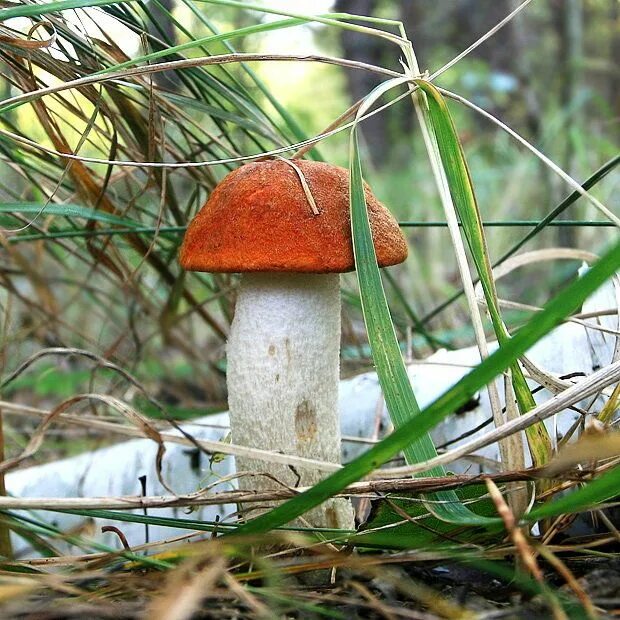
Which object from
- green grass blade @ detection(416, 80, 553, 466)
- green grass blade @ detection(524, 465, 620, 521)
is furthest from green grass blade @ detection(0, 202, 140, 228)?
green grass blade @ detection(524, 465, 620, 521)

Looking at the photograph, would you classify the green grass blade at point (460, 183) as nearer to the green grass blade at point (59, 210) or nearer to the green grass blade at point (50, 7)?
the green grass blade at point (50, 7)

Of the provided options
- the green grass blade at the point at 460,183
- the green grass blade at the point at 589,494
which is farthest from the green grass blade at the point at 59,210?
the green grass blade at the point at 589,494

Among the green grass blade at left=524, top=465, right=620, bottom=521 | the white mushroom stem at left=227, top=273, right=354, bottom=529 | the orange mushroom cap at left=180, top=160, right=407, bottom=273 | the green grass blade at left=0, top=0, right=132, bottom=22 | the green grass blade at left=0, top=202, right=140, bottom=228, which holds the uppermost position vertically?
the green grass blade at left=0, top=0, right=132, bottom=22

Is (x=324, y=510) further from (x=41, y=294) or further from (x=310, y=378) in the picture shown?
(x=41, y=294)

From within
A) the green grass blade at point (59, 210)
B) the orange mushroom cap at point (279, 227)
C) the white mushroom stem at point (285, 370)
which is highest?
the green grass blade at point (59, 210)

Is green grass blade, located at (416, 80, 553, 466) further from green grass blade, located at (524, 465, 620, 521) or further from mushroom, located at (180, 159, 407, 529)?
green grass blade, located at (524, 465, 620, 521)

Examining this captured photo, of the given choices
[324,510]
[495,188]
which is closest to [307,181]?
[324,510]

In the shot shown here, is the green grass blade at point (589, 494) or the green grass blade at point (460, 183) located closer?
the green grass blade at point (589, 494)

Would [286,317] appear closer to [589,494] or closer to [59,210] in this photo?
[59,210]
